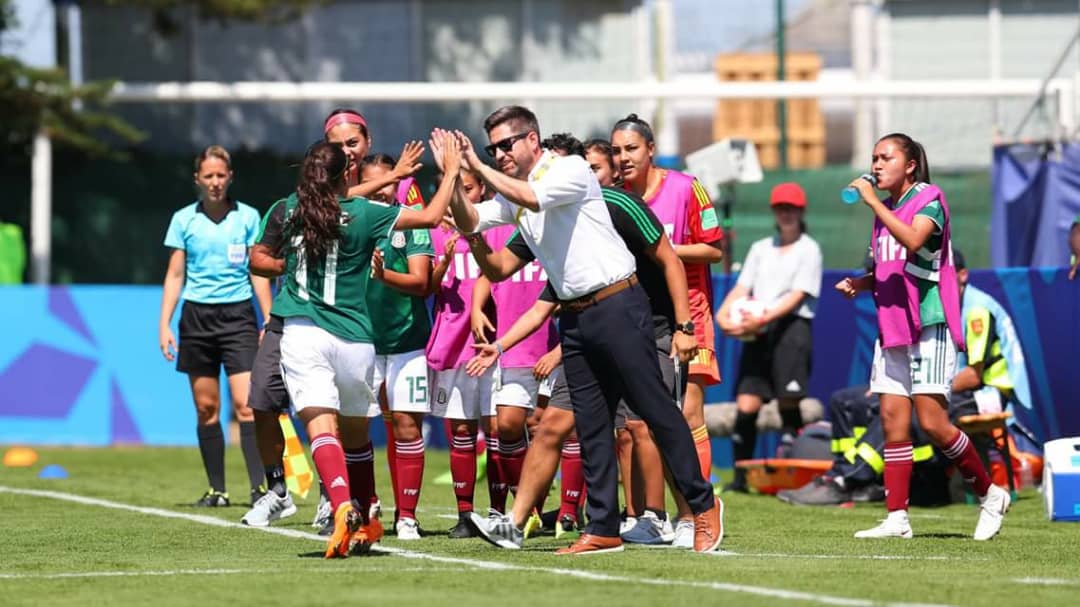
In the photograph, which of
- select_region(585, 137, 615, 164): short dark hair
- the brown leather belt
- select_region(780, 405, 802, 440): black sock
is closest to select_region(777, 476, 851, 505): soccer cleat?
select_region(780, 405, 802, 440): black sock

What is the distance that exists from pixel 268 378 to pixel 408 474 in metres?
1.23

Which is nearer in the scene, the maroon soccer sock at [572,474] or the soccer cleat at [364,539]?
the soccer cleat at [364,539]

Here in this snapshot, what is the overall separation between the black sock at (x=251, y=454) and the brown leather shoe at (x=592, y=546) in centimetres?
359

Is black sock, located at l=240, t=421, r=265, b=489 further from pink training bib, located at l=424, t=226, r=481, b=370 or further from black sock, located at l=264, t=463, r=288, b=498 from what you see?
pink training bib, located at l=424, t=226, r=481, b=370

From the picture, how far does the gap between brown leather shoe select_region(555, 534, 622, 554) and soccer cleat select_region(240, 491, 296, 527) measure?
95.3 inches

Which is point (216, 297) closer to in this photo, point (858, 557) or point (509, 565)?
point (509, 565)

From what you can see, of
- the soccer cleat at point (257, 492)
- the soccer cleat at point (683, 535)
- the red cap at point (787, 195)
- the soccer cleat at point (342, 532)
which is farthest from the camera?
the red cap at point (787, 195)

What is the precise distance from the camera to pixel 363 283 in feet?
28.2

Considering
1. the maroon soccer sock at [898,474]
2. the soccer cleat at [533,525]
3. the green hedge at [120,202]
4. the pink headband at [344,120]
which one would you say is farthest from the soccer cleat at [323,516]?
the green hedge at [120,202]

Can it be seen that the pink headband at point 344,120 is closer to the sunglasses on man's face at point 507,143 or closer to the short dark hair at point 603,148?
the short dark hair at point 603,148

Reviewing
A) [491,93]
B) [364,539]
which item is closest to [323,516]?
[364,539]

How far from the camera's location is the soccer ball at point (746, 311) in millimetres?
13516

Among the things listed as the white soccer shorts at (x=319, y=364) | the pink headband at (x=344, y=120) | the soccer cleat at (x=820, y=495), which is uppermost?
the pink headband at (x=344, y=120)

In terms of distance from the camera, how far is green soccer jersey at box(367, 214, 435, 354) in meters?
9.66
